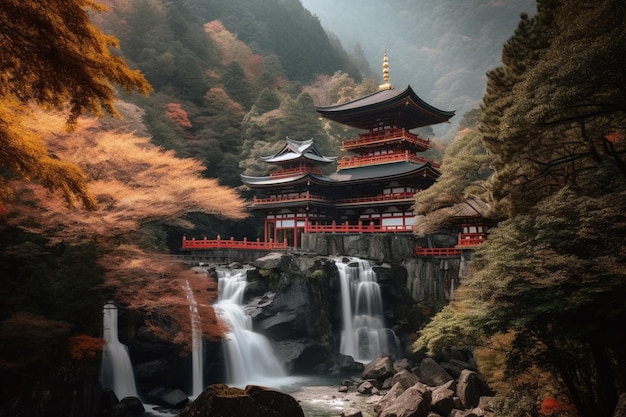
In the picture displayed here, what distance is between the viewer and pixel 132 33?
4091cm

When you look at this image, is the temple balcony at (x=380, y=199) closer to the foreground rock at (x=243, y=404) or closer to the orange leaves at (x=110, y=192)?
the orange leaves at (x=110, y=192)

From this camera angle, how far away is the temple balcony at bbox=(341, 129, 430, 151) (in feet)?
96.5

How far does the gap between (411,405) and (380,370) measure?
4779mm

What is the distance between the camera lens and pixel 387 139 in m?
29.8

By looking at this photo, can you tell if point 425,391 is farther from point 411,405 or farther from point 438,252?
point 438,252

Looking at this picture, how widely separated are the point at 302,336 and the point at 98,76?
17729mm

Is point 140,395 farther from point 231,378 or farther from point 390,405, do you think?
point 390,405

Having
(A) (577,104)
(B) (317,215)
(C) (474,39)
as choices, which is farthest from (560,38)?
(C) (474,39)

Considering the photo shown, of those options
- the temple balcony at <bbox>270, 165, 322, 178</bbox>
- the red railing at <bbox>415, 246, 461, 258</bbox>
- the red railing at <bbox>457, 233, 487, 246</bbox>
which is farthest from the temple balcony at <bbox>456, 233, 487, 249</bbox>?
the temple balcony at <bbox>270, 165, 322, 178</bbox>

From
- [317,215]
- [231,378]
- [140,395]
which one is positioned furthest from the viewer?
[317,215]

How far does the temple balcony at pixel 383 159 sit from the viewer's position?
29281mm

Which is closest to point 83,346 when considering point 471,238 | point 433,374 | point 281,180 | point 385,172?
point 433,374

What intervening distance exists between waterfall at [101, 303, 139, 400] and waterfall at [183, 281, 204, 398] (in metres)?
2.23

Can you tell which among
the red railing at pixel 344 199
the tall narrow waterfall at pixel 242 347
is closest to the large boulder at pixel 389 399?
the tall narrow waterfall at pixel 242 347
